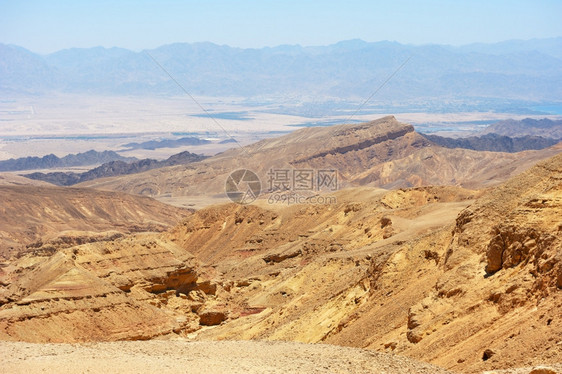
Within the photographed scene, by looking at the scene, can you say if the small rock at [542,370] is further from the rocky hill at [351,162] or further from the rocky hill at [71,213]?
the rocky hill at [351,162]

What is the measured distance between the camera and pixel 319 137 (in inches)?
5182

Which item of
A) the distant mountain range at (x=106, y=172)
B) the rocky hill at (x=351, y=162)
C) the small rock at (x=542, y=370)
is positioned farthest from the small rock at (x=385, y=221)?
the distant mountain range at (x=106, y=172)

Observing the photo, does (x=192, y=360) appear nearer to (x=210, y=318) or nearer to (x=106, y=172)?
(x=210, y=318)

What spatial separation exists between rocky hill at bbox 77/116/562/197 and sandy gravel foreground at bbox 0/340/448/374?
84101 millimetres

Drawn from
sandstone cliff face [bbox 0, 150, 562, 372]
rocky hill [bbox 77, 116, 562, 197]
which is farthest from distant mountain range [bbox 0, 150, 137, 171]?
sandstone cliff face [bbox 0, 150, 562, 372]

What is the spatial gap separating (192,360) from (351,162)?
106636mm

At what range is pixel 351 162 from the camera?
120562 millimetres

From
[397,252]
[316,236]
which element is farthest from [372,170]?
[397,252]

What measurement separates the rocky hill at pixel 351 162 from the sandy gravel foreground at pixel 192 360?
84.1 meters

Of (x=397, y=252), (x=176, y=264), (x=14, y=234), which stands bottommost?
(x=14, y=234)

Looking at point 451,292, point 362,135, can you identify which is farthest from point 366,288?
point 362,135

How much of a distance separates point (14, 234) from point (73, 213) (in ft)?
41.4

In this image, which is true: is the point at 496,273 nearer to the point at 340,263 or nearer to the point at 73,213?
the point at 340,263

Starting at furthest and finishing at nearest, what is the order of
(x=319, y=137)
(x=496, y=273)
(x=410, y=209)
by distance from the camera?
(x=319, y=137) < (x=410, y=209) < (x=496, y=273)
